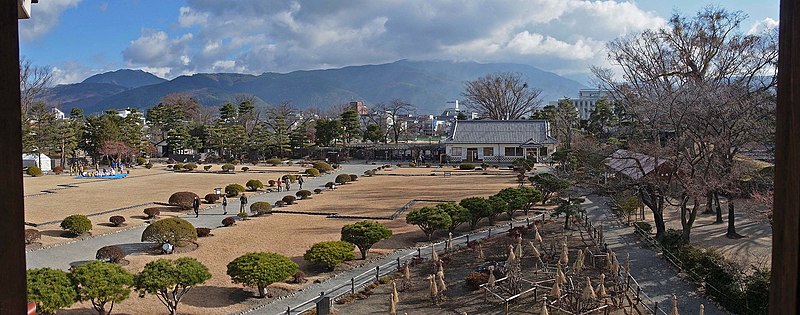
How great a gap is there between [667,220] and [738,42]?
366 inches

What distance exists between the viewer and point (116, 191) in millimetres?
33281

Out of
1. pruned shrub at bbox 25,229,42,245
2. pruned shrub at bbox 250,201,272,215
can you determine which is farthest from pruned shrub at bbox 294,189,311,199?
pruned shrub at bbox 25,229,42,245

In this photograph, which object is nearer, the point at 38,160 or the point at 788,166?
the point at 788,166

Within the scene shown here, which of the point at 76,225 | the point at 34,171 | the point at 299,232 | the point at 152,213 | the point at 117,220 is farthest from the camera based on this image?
the point at 34,171

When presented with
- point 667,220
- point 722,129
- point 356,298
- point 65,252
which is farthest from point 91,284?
point 667,220

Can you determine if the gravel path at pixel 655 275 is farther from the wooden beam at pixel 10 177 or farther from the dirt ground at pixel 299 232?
the wooden beam at pixel 10 177

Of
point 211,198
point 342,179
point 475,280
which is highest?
point 342,179

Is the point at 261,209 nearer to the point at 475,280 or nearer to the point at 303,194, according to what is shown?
the point at 303,194

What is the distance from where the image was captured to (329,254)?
1492 centimetres

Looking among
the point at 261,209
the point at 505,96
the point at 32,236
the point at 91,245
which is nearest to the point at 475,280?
the point at 91,245

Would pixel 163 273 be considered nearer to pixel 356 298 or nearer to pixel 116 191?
pixel 356 298

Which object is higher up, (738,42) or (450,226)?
(738,42)

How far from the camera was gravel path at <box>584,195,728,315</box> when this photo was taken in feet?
39.3

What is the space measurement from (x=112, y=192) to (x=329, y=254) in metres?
23.2
